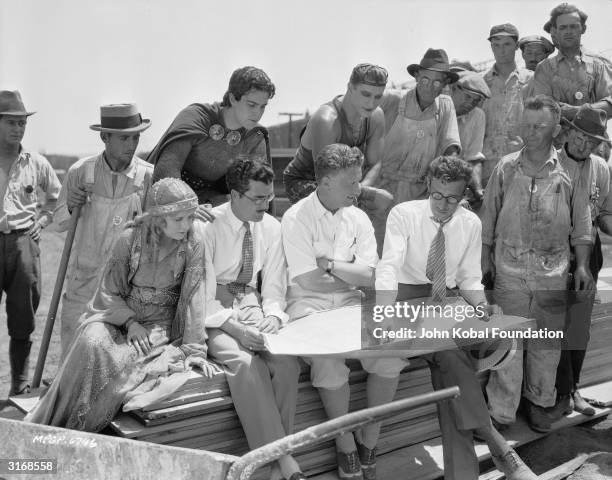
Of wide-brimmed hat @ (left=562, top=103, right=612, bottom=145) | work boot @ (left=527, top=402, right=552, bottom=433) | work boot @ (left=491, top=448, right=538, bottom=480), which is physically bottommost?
work boot @ (left=527, top=402, right=552, bottom=433)

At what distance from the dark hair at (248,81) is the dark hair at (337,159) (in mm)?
590

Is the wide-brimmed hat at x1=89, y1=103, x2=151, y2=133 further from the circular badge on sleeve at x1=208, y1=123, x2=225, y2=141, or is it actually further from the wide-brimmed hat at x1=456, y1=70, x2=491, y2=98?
the wide-brimmed hat at x1=456, y1=70, x2=491, y2=98

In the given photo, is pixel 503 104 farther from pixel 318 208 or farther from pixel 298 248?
pixel 298 248

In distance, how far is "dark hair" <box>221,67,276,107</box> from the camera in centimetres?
443

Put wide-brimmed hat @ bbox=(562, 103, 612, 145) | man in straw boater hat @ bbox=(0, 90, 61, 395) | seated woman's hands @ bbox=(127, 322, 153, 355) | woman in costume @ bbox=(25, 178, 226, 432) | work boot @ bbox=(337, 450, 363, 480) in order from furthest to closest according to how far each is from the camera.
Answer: man in straw boater hat @ bbox=(0, 90, 61, 395)
wide-brimmed hat @ bbox=(562, 103, 612, 145)
work boot @ bbox=(337, 450, 363, 480)
seated woman's hands @ bbox=(127, 322, 153, 355)
woman in costume @ bbox=(25, 178, 226, 432)

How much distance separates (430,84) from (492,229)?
114cm

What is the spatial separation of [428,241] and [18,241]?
Result: 10.2 ft

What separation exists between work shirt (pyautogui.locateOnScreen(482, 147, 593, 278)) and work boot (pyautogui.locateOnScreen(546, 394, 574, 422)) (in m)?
0.96

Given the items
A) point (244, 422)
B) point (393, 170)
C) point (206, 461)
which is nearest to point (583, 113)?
point (393, 170)

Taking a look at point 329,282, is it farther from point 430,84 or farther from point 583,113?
point 583,113

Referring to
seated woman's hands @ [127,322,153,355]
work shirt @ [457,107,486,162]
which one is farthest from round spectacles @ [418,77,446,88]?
seated woman's hands @ [127,322,153,355]

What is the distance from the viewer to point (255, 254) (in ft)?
14.0

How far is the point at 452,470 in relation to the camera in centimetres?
412

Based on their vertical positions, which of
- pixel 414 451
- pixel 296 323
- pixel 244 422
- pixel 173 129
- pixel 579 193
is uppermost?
pixel 173 129
